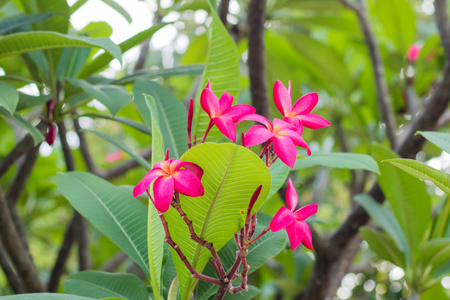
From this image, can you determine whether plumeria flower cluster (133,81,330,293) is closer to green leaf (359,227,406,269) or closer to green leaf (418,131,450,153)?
green leaf (418,131,450,153)

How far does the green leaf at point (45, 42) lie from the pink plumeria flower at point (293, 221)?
1.16 ft

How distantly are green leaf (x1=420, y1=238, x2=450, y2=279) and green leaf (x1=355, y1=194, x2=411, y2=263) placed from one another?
0.04 m

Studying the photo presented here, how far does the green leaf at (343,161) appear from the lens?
0.66 metres

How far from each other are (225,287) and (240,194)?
0.42 ft

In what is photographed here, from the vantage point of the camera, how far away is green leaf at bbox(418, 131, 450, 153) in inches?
23.1

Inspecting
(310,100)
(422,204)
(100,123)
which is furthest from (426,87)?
(100,123)

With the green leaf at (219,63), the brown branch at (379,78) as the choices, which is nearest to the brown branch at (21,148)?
the green leaf at (219,63)

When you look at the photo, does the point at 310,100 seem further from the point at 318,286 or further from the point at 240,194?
the point at 318,286

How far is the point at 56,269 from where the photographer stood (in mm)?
1273

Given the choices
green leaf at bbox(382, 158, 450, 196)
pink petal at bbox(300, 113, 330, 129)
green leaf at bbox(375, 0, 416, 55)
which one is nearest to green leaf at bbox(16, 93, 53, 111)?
pink petal at bbox(300, 113, 330, 129)

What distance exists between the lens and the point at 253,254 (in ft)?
2.19

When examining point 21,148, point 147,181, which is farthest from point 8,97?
point 147,181

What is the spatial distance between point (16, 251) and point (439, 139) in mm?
854

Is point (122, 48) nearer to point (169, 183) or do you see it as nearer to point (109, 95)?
point (109, 95)
